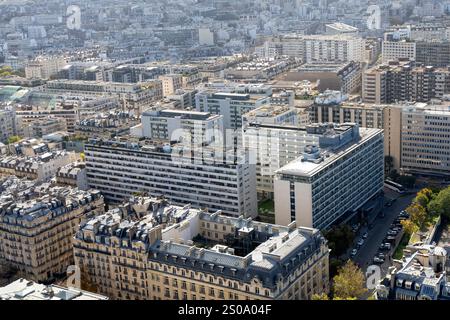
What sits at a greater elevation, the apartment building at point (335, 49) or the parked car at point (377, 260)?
the apartment building at point (335, 49)

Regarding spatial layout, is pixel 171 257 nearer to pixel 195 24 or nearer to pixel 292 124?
pixel 292 124

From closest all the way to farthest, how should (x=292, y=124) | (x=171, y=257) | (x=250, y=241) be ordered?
1. (x=171, y=257)
2. (x=250, y=241)
3. (x=292, y=124)

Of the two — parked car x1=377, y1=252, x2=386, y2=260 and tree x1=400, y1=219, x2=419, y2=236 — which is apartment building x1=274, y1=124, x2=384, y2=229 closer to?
parked car x1=377, y1=252, x2=386, y2=260

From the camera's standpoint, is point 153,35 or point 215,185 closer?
point 215,185

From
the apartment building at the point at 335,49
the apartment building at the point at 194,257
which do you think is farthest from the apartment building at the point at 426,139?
the apartment building at the point at 335,49

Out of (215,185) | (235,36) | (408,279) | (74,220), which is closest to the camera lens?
(408,279)

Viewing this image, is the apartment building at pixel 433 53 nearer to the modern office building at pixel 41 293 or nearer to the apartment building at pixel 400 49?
the apartment building at pixel 400 49
